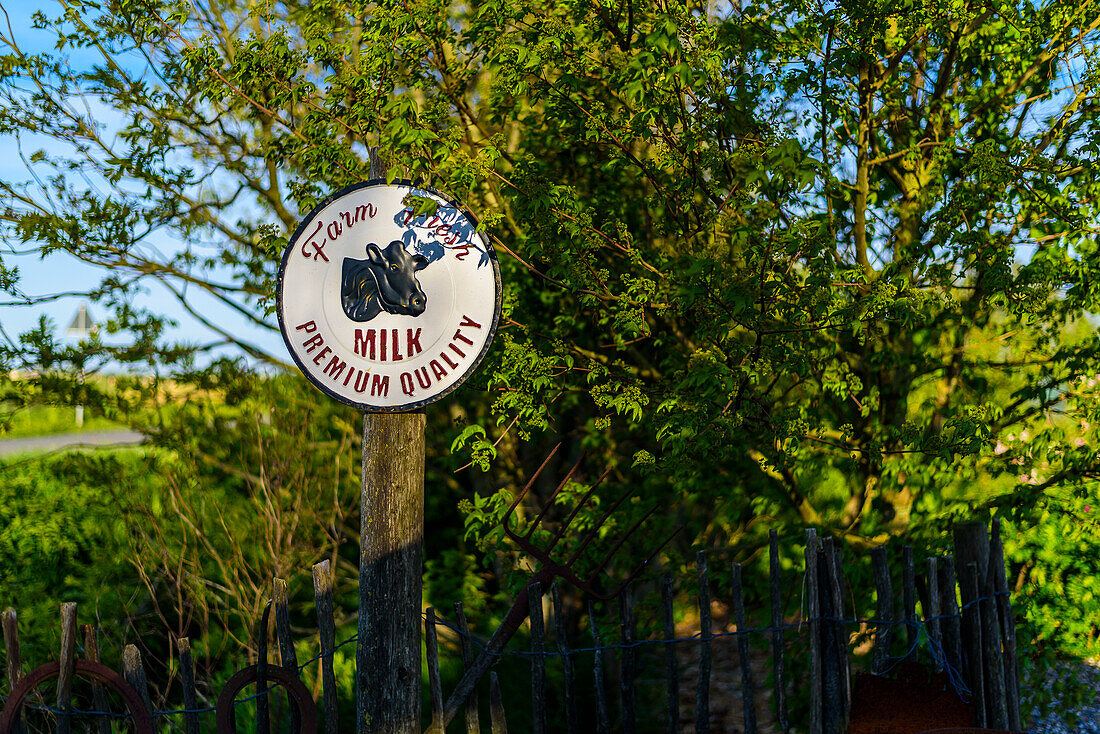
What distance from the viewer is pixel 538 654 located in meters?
3.96

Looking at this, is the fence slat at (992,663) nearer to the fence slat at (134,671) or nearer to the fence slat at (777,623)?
the fence slat at (777,623)

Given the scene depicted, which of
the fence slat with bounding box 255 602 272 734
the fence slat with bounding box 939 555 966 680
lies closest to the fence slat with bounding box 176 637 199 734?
the fence slat with bounding box 255 602 272 734

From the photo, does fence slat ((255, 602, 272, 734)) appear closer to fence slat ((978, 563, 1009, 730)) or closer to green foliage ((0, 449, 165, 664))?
fence slat ((978, 563, 1009, 730))

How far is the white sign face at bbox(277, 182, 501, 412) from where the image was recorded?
3455mm

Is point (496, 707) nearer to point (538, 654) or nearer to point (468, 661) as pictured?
point (468, 661)

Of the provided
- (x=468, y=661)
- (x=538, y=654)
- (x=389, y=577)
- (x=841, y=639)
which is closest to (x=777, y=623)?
(x=841, y=639)

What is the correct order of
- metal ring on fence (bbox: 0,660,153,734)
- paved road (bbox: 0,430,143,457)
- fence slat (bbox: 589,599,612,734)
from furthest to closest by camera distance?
1. paved road (bbox: 0,430,143,457)
2. fence slat (bbox: 589,599,612,734)
3. metal ring on fence (bbox: 0,660,153,734)

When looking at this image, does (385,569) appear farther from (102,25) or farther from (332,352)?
(102,25)

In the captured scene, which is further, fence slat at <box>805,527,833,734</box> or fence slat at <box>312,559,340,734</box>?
fence slat at <box>805,527,833,734</box>

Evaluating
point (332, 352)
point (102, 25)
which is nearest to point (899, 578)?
point (332, 352)

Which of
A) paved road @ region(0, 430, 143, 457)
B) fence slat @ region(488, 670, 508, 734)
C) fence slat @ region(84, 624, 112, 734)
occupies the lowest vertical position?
fence slat @ region(488, 670, 508, 734)

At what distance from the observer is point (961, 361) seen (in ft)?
20.2

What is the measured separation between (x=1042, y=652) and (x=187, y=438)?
6.55 metres

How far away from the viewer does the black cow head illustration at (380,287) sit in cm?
346
